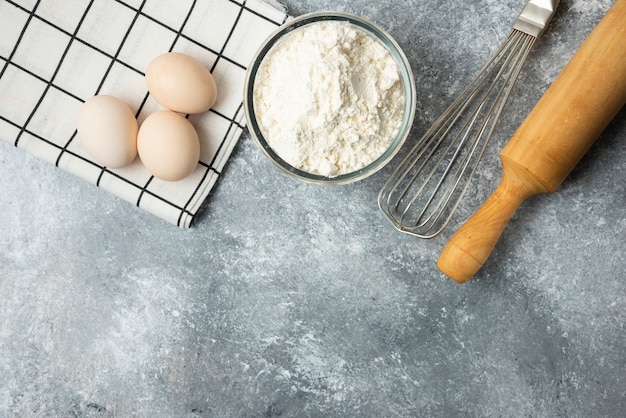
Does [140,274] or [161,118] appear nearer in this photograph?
[161,118]

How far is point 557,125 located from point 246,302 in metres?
0.51

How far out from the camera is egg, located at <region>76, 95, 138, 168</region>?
2.41ft

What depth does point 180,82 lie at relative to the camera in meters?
0.72

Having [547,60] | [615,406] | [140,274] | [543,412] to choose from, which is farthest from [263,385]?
[547,60]

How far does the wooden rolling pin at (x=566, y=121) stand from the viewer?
679mm

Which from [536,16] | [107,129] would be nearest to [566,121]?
[536,16]

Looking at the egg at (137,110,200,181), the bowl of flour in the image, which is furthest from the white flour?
the egg at (137,110,200,181)

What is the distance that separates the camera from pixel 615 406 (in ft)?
2.66

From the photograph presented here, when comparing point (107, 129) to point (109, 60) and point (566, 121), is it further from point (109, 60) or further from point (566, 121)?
point (566, 121)

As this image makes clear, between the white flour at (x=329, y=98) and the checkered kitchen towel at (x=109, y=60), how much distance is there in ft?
0.32

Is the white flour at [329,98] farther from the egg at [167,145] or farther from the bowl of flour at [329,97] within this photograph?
the egg at [167,145]

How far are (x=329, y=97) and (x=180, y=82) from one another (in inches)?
8.1

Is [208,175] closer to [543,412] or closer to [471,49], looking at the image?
[471,49]

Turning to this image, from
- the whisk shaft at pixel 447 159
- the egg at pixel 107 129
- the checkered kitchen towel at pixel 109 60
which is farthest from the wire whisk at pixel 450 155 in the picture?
the egg at pixel 107 129
